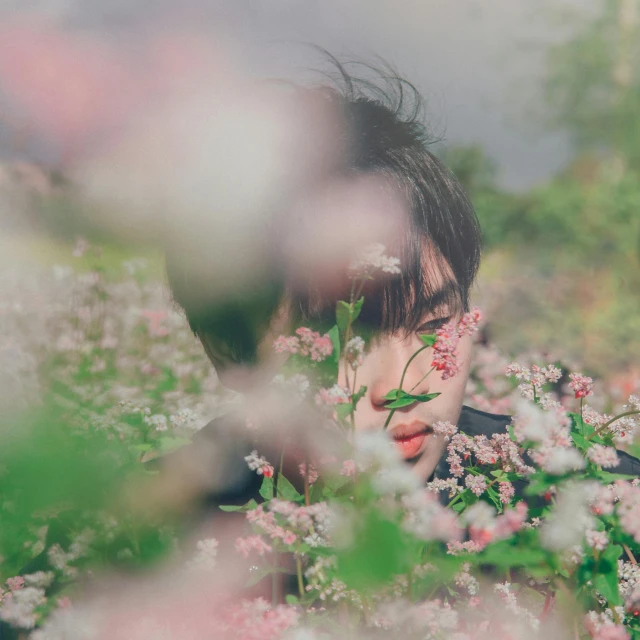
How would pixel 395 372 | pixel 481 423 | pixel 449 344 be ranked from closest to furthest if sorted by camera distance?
pixel 449 344
pixel 395 372
pixel 481 423

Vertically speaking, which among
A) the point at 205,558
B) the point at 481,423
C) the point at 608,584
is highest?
the point at 608,584

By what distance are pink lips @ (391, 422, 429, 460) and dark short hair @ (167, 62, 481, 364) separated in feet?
0.46

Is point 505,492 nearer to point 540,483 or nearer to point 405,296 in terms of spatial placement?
point 540,483

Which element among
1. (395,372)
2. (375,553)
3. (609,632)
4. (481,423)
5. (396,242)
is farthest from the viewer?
(481,423)

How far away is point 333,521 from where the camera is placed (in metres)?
0.55

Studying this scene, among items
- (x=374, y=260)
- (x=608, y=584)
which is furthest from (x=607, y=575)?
(x=374, y=260)

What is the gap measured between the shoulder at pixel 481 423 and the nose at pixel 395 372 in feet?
1.64

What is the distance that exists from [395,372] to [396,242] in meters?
0.20

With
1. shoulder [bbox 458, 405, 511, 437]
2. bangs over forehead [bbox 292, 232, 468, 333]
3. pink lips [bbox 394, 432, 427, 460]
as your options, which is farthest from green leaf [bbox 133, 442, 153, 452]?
shoulder [bbox 458, 405, 511, 437]

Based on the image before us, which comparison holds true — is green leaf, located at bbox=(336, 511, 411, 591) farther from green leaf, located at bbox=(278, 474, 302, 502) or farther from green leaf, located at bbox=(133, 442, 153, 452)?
green leaf, located at bbox=(133, 442, 153, 452)

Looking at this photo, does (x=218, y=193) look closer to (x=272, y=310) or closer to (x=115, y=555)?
(x=272, y=310)

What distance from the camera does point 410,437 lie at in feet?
3.00

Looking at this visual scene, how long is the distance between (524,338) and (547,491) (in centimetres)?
85

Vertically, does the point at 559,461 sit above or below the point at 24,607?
above
